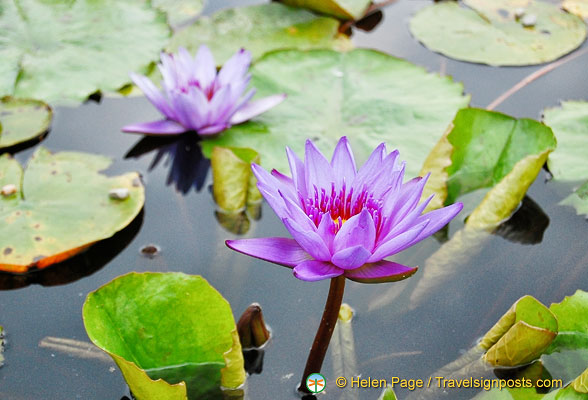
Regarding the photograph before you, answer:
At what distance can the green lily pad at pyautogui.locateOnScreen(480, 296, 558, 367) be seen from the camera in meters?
1.61

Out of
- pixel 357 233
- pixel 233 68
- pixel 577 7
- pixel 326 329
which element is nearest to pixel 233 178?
pixel 233 68

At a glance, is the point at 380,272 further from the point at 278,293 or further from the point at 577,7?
the point at 577,7

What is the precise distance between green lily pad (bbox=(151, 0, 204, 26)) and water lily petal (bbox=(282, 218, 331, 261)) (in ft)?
8.36

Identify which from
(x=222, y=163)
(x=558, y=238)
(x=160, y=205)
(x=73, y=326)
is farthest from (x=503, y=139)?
(x=73, y=326)

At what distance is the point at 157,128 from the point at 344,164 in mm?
1387

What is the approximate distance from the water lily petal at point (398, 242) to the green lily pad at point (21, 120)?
6.55 ft

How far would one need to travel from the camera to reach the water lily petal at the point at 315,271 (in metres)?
1.44

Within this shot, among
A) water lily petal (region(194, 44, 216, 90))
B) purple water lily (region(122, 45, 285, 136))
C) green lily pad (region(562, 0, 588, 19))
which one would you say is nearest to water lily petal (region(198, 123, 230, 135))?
purple water lily (region(122, 45, 285, 136))

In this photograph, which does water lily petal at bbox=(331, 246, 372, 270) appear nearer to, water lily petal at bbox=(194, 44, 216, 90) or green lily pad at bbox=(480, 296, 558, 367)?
A: green lily pad at bbox=(480, 296, 558, 367)

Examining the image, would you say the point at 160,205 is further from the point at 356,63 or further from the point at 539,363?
the point at 539,363

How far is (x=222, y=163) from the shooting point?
236 centimetres

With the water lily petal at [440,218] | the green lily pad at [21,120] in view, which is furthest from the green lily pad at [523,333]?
the green lily pad at [21,120]

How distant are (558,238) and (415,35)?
5.48 feet

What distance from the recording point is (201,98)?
2.61 metres
